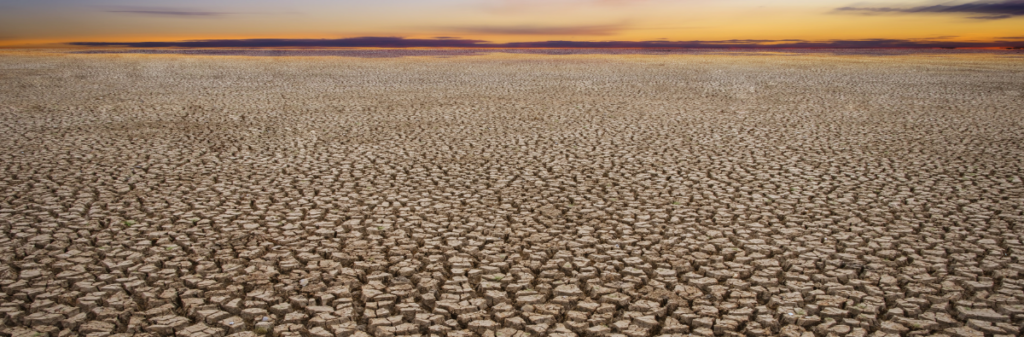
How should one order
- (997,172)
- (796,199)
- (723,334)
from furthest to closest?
(997,172) < (796,199) < (723,334)

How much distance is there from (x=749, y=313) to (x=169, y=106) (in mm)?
9952

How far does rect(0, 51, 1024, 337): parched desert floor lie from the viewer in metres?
2.63

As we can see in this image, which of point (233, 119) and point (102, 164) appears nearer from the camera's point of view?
point (102, 164)

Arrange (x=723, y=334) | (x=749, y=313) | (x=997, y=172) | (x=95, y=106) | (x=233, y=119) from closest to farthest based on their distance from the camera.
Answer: (x=723, y=334) < (x=749, y=313) < (x=997, y=172) < (x=233, y=119) < (x=95, y=106)

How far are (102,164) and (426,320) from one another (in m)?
4.45

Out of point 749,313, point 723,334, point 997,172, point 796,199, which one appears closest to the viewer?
point 723,334

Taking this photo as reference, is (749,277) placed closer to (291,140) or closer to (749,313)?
(749,313)

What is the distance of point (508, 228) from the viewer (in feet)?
12.4

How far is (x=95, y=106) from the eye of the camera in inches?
383

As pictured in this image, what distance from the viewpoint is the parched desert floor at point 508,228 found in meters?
2.63

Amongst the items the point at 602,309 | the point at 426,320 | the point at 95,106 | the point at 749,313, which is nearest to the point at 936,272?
the point at 749,313

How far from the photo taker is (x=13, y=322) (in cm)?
250

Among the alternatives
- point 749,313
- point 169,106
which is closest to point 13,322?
point 749,313

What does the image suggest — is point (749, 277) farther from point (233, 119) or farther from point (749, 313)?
point (233, 119)
